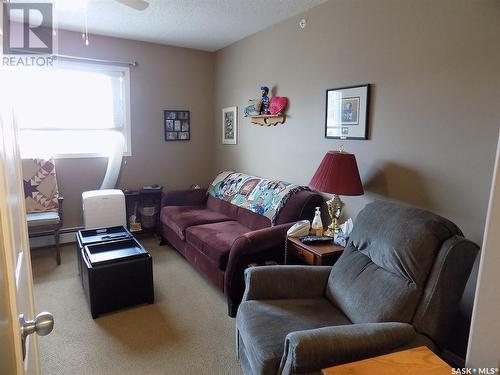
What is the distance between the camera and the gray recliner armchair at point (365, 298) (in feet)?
4.56

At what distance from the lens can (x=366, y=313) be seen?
5.47 ft

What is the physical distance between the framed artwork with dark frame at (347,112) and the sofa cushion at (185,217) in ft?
4.99

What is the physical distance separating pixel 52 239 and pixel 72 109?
1570 mm

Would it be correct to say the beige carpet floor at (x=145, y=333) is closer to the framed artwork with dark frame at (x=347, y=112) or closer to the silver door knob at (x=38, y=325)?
the silver door knob at (x=38, y=325)

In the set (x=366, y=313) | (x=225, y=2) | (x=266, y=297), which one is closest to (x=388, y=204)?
(x=366, y=313)

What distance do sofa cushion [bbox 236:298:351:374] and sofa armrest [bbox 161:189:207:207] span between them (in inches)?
95.6

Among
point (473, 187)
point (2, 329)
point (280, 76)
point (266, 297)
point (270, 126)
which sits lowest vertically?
point (266, 297)

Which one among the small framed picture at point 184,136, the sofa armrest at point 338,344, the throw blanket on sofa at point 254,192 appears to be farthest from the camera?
the small framed picture at point 184,136

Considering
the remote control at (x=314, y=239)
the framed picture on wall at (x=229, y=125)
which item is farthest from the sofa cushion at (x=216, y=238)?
the framed picture on wall at (x=229, y=125)

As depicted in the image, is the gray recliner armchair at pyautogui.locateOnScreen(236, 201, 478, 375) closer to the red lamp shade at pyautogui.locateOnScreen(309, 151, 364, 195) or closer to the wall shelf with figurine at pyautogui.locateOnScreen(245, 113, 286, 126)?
Result: the red lamp shade at pyautogui.locateOnScreen(309, 151, 364, 195)

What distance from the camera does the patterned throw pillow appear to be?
360 cm

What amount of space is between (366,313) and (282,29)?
2815 millimetres

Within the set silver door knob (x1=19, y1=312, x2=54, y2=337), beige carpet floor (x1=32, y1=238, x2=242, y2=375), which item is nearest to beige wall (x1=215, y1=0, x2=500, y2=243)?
beige carpet floor (x1=32, y1=238, x2=242, y2=375)

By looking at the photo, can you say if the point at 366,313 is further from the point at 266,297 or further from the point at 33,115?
the point at 33,115
